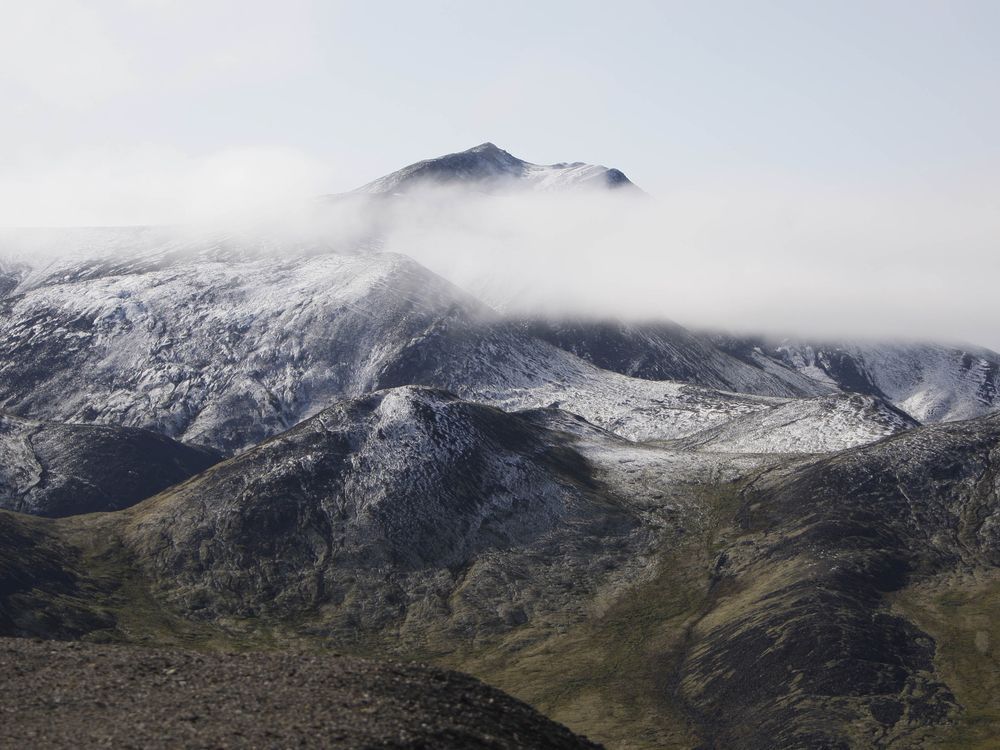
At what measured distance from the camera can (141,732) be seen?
45500 millimetres

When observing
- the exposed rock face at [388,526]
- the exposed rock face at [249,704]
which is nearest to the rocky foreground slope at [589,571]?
the exposed rock face at [388,526]

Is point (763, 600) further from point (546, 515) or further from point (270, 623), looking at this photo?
point (270, 623)

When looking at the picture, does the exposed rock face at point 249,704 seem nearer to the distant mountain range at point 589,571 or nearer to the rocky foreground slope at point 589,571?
the rocky foreground slope at point 589,571

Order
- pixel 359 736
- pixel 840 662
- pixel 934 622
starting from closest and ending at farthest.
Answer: pixel 359 736
pixel 840 662
pixel 934 622

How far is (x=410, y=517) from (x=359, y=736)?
111153 mm

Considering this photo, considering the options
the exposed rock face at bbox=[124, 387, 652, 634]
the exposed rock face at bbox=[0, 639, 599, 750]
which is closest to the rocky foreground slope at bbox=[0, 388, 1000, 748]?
the exposed rock face at bbox=[124, 387, 652, 634]

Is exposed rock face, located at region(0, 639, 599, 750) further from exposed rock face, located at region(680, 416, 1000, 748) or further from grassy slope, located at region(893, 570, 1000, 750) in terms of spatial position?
grassy slope, located at region(893, 570, 1000, 750)

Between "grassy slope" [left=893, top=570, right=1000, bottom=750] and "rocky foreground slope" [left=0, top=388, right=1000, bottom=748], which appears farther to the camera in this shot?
"rocky foreground slope" [left=0, top=388, right=1000, bottom=748]

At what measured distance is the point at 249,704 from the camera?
48656 mm

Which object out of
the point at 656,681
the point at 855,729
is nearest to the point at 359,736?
the point at 855,729

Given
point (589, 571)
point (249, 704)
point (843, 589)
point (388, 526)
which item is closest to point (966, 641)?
point (843, 589)

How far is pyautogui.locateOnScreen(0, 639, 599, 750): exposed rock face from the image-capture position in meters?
45.1

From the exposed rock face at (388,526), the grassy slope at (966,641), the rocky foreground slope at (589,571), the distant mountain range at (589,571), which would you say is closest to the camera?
the grassy slope at (966,641)

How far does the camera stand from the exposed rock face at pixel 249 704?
45.1m
